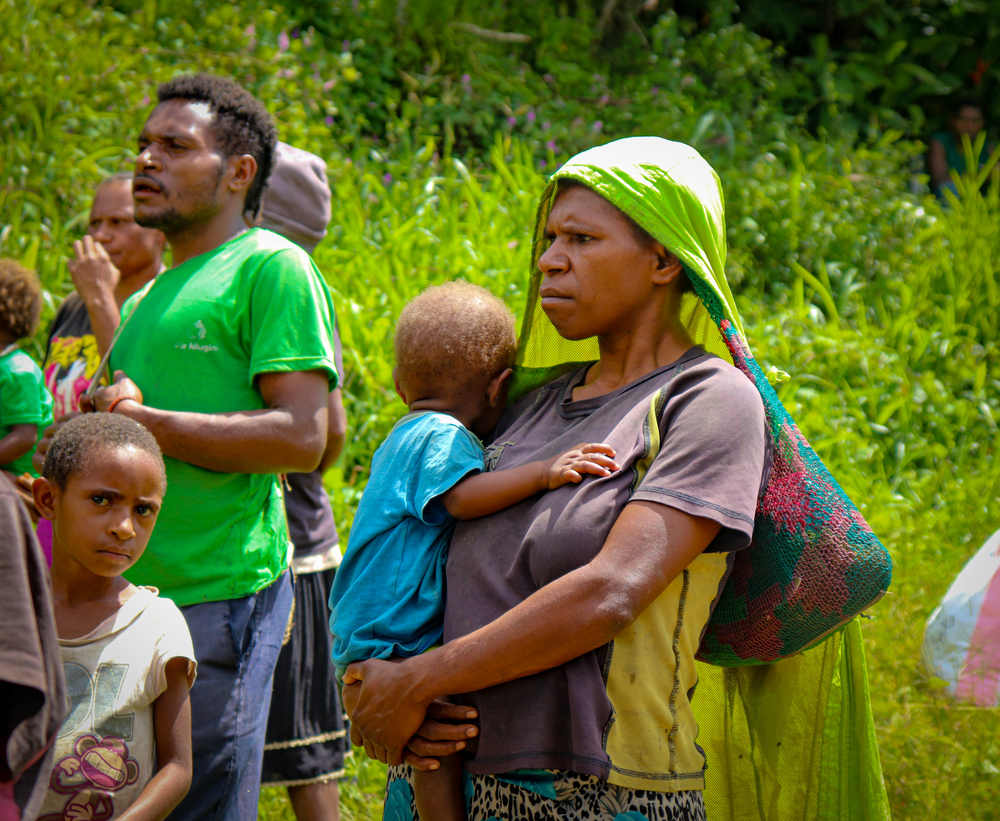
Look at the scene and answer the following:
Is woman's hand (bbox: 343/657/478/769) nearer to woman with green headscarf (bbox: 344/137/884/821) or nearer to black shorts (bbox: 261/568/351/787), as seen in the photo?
woman with green headscarf (bbox: 344/137/884/821)

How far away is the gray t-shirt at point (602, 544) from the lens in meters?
1.77

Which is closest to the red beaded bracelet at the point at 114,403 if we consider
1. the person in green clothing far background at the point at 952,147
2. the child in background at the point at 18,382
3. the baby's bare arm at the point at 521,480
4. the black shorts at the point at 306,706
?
the baby's bare arm at the point at 521,480

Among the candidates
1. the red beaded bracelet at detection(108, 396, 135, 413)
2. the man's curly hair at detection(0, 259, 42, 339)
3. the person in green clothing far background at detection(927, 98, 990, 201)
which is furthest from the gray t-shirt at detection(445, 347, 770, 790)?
the person in green clothing far background at detection(927, 98, 990, 201)

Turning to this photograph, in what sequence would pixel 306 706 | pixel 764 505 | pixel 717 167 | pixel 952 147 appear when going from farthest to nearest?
pixel 952 147 < pixel 717 167 < pixel 306 706 < pixel 764 505

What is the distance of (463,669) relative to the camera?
A: 71.2 inches

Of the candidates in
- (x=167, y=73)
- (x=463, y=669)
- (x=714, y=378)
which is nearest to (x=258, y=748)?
(x=463, y=669)

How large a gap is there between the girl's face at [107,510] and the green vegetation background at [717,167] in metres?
1.71

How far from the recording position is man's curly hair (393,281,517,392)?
2164mm

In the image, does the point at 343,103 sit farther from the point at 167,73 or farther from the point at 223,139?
the point at 223,139

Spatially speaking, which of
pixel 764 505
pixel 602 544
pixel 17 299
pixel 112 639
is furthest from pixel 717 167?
pixel 112 639

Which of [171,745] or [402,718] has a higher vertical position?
[402,718]

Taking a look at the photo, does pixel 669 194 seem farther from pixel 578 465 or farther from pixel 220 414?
pixel 220 414

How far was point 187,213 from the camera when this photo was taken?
2.60m

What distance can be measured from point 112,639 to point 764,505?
4.50ft
